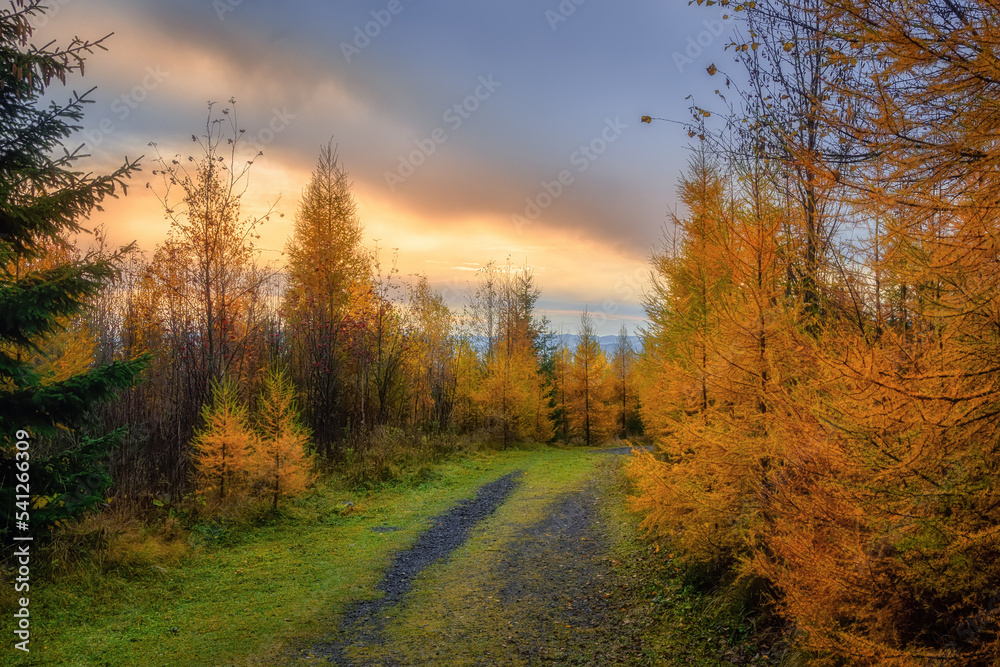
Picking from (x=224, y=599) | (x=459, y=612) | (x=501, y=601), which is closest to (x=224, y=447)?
(x=224, y=599)

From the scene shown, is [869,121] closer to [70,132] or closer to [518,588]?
[518,588]

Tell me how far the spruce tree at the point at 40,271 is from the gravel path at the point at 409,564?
12.8ft

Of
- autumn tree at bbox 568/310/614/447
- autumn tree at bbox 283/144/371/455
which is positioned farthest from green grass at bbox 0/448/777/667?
autumn tree at bbox 568/310/614/447

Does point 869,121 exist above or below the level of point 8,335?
above

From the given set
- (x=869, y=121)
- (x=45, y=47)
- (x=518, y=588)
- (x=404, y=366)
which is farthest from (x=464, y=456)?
(x=869, y=121)

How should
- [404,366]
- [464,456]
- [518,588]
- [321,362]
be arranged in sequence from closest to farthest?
1. [518,588]
2. [321,362]
3. [464,456]
4. [404,366]

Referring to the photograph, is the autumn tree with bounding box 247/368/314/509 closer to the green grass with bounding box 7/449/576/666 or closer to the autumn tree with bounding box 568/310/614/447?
the green grass with bounding box 7/449/576/666

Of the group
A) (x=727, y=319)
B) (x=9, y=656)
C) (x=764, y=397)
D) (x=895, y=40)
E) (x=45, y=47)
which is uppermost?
(x=45, y=47)

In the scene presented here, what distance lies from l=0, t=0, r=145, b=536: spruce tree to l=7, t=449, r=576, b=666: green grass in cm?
138

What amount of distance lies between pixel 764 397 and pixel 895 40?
379 centimetres

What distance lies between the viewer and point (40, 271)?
6.15m

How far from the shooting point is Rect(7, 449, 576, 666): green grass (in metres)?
5.91

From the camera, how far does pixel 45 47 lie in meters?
6.12

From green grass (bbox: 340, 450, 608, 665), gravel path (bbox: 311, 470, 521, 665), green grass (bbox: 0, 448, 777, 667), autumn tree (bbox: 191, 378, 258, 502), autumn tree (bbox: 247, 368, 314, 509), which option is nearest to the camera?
green grass (bbox: 0, 448, 777, 667)
